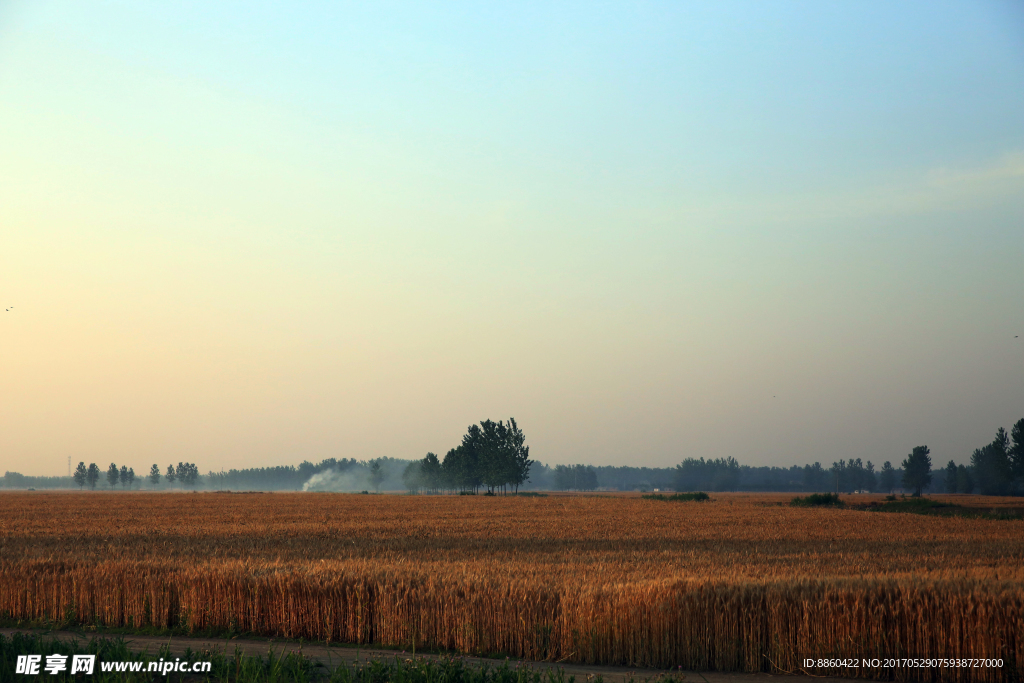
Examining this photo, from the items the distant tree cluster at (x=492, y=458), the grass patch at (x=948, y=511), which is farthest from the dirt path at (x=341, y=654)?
the distant tree cluster at (x=492, y=458)

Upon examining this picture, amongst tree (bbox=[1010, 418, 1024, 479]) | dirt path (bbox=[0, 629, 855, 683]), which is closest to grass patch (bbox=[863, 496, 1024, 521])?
dirt path (bbox=[0, 629, 855, 683])

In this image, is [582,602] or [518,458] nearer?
[582,602]

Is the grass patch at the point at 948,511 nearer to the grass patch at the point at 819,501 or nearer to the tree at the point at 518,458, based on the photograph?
Answer: the grass patch at the point at 819,501

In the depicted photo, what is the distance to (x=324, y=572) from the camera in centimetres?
1777

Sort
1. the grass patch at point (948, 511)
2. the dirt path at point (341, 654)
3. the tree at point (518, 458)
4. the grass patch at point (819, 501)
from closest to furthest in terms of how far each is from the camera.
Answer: the dirt path at point (341, 654)
the grass patch at point (948, 511)
the grass patch at point (819, 501)
the tree at point (518, 458)

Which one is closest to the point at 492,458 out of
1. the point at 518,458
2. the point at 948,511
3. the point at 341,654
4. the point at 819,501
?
the point at 518,458

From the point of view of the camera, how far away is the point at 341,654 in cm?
1438

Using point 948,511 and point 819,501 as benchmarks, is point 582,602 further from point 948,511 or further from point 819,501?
point 819,501

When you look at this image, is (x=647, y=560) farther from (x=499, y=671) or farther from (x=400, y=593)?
(x=499, y=671)

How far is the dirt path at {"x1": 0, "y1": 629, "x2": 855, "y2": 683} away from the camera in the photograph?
12828 millimetres

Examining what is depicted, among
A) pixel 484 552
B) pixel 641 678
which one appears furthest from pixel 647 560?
pixel 641 678

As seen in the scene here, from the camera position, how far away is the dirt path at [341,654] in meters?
12.8

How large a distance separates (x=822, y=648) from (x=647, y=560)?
9.93m

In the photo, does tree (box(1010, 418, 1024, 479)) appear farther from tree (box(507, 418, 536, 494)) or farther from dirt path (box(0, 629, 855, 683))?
dirt path (box(0, 629, 855, 683))
